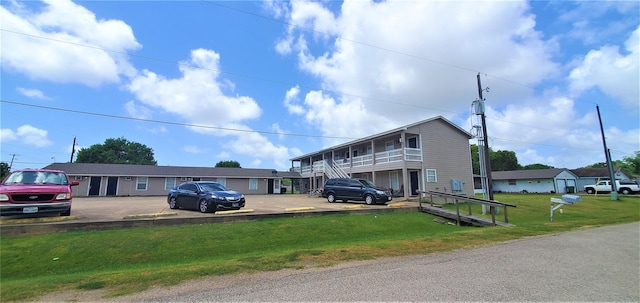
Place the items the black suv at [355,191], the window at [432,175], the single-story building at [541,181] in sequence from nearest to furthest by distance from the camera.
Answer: the black suv at [355,191], the window at [432,175], the single-story building at [541,181]

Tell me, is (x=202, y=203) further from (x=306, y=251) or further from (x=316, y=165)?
(x=316, y=165)

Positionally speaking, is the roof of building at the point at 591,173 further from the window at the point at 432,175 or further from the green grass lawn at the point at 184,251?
the green grass lawn at the point at 184,251

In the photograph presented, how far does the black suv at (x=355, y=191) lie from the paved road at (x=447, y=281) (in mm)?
10956

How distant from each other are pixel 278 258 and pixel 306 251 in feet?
3.35

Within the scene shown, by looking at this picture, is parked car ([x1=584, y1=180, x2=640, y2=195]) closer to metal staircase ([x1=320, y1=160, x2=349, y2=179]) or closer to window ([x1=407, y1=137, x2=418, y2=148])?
window ([x1=407, y1=137, x2=418, y2=148])

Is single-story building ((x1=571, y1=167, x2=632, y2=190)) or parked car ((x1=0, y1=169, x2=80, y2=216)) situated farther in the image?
single-story building ((x1=571, y1=167, x2=632, y2=190))

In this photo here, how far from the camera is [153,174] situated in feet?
106

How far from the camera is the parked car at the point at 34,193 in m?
9.15

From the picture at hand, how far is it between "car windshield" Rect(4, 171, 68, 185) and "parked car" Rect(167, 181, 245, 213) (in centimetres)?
440

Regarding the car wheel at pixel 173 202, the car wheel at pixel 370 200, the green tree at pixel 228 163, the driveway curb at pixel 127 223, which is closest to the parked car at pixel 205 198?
the car wheel at pixel 173 202

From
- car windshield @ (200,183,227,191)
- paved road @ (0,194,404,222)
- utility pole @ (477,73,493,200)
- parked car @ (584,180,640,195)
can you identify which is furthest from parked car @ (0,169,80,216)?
parked car @ (584,180,640,195)

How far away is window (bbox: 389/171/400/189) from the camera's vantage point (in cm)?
2531

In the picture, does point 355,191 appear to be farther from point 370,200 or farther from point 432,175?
point 432,175

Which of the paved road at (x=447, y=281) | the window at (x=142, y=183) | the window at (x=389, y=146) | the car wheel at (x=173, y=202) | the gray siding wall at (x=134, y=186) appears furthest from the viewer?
the window at (x=142, y=183)
